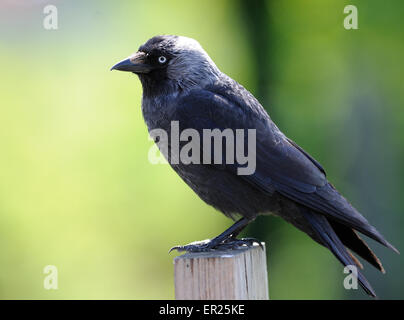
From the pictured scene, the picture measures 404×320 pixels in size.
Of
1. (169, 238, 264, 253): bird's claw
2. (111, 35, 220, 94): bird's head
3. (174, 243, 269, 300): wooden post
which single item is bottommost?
(174, 243, 269, 300): wooden post

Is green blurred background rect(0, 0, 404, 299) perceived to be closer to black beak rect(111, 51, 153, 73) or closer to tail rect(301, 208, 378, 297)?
black beak rect(111, 51, 153, 73)

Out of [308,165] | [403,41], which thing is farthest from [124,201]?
[308,165]

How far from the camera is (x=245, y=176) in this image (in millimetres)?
3848

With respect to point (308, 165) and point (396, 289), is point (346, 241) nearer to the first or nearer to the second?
point (308, 165)

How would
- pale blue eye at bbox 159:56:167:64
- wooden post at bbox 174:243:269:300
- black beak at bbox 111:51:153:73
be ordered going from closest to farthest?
wooden post at bbox 174:243:269:300, black beak at bbox 111:51:153:73, pale blue eye at bbox 159:56:167:64

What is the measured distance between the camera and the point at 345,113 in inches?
366

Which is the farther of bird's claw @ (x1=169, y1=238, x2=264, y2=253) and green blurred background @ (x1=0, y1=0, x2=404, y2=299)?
green blurred background @ (x1=0, y1=0, x2=404, y2=299)

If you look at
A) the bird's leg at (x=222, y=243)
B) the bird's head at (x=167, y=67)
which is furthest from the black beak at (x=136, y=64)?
the bird's leg at (x=222, y=243)

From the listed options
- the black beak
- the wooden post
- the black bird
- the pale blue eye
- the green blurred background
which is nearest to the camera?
the wooden post

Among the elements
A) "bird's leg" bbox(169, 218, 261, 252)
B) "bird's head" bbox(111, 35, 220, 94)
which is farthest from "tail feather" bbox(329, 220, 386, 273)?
"bird's head" bbox(111, 35, 220, 94)

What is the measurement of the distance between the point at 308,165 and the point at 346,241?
0.59 m

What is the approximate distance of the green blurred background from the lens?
31.0 feet

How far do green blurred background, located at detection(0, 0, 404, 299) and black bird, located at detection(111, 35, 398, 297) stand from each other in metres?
5.32

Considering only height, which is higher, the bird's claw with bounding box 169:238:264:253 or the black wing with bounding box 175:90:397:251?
the black wing with bounding box 175:90:397:251
